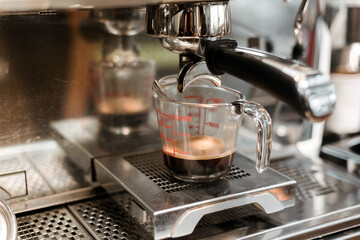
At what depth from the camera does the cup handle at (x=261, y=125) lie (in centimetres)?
59

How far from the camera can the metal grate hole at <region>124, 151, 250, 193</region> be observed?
65 cm

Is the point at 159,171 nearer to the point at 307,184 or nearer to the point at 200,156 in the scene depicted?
the point at 200,156

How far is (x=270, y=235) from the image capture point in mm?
629

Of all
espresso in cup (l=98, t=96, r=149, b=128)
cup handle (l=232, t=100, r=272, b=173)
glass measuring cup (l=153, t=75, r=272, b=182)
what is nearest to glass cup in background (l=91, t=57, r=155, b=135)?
espresso in cup (l=98, t=96, r=149, b=128)

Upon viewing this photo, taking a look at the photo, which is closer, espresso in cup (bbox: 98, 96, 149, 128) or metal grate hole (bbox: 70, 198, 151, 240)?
metal grate hole (bbox: 70, 198, 151, 240)

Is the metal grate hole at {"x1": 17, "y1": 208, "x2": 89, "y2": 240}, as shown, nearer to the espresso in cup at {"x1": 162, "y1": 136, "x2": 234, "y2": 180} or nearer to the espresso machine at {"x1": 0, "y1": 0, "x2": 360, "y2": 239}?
the espresso machine at {"x1": 0, "y1": 0, "x2": 360, "y2": 239}

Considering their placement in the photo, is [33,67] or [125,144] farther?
[125,144]

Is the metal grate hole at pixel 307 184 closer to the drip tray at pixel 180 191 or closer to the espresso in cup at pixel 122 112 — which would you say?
the drip tray at pixel 180 191

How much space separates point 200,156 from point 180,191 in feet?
0.17

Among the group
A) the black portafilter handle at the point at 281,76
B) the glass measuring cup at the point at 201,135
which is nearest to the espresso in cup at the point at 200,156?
the glass measuring cup at the point at 201,135

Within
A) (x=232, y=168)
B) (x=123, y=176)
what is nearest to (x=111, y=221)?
(x=123, y=176)

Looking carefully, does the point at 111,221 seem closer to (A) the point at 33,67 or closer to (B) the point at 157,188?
(B) the point at 157,188

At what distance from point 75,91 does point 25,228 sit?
8.1 inches

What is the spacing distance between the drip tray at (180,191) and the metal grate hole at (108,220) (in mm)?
33
